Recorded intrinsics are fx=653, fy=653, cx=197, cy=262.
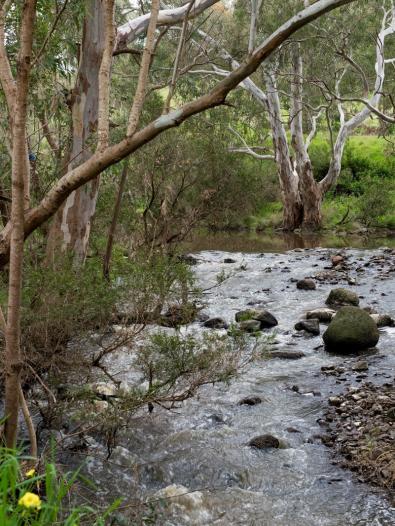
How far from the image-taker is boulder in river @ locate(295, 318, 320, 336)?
8.44m

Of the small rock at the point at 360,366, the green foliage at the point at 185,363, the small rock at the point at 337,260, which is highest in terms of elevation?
the green foliage at the point at 185,363

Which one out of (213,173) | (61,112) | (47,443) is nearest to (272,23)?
(213,173)

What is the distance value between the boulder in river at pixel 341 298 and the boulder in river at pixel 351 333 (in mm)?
2474

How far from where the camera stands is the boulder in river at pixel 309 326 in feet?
27.7

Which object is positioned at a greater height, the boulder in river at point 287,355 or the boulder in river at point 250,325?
the boulder in river at point 250,325

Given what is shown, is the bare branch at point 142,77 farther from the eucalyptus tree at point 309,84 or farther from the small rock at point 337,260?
the eucalyptus tree at point 309,84

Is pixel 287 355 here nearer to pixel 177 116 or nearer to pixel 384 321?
pixel 384 321

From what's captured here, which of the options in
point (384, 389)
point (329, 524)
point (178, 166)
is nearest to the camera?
point (329, 524)

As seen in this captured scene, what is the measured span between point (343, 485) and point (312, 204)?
1831cm

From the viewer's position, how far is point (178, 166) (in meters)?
10.4

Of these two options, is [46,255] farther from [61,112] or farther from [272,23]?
[272,23]

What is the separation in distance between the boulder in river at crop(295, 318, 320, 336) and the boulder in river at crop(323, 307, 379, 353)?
0.81m

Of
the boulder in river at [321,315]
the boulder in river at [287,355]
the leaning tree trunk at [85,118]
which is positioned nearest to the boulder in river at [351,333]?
the boulder in river at [287,355]

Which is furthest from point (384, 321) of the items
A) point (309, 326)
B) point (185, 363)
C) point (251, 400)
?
point (185, 363)
